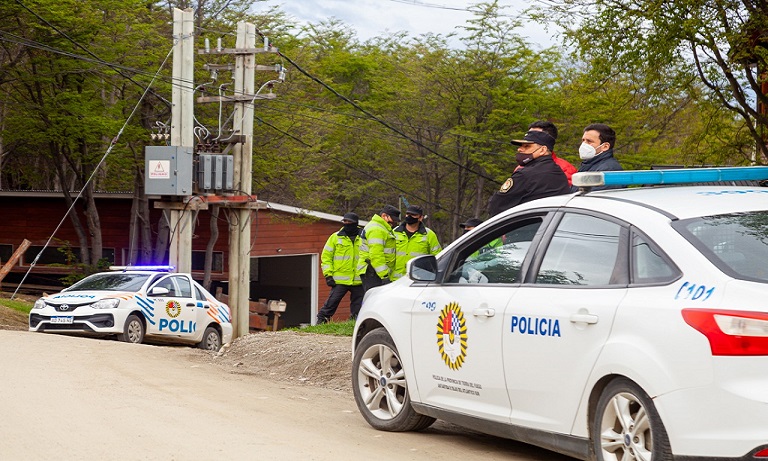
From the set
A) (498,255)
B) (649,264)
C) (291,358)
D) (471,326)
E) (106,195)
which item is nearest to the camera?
(649,264)

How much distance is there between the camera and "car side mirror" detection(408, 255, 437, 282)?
7336 millimetres

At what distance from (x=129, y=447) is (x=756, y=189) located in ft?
12.9

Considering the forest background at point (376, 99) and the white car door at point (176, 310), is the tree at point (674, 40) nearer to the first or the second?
the forest background at point (376, 99)

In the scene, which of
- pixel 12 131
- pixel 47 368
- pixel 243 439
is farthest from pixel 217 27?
pixel 243 439

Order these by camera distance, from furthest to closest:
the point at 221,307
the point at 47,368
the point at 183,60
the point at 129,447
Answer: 1. the point at 183,60
2. the point at 221,307
3. the point at 47,368
4. the point at 129,447

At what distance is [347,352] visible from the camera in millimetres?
11336

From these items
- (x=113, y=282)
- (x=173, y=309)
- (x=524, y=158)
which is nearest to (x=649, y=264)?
(x=524, y=158)

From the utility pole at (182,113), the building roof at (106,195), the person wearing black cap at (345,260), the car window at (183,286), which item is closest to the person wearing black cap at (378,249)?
the person wearing black cap at (345,260)

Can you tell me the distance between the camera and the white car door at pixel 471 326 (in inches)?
258

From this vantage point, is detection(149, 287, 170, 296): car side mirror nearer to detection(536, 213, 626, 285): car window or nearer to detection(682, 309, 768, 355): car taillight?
detection(536, 213, 626, 285): car window

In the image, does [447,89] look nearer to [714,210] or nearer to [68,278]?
[68,278]

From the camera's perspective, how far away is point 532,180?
336 inches

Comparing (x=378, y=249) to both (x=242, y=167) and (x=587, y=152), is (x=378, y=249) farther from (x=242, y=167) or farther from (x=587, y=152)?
(x=242, y=167)

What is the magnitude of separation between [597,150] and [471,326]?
2762 millimetres
